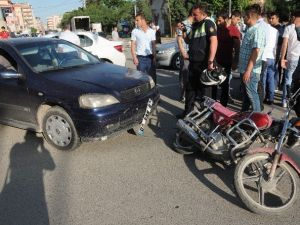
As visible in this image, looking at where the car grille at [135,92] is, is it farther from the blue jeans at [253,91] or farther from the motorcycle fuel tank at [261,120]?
the motorcycle fuel tank at [261,120]

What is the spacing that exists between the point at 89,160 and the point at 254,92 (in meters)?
2.51

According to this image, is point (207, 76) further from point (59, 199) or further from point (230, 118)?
point (59, 199)

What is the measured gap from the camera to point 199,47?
5.73m

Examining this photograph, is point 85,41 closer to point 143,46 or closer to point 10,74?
point 143,46

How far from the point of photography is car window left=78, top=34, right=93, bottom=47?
36.3ft

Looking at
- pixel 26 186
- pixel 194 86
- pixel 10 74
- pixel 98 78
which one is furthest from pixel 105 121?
pixel 194 86

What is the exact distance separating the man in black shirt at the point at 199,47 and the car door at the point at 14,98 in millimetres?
2525

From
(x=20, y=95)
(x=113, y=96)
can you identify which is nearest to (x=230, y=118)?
(x=113, y=96)

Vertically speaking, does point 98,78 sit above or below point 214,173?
above

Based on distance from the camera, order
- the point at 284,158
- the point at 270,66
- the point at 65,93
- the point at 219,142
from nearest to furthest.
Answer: the point at 284,158, the point at 219,142, the point at 65,93, the point at 270,66

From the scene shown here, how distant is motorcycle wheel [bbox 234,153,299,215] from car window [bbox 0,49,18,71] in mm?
3703

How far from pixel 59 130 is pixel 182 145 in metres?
1.70

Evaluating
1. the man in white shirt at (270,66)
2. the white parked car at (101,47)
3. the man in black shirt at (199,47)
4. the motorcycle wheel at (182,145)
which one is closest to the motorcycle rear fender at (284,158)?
the motorcycle wheel at (182,145)

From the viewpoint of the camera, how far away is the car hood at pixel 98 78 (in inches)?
196
